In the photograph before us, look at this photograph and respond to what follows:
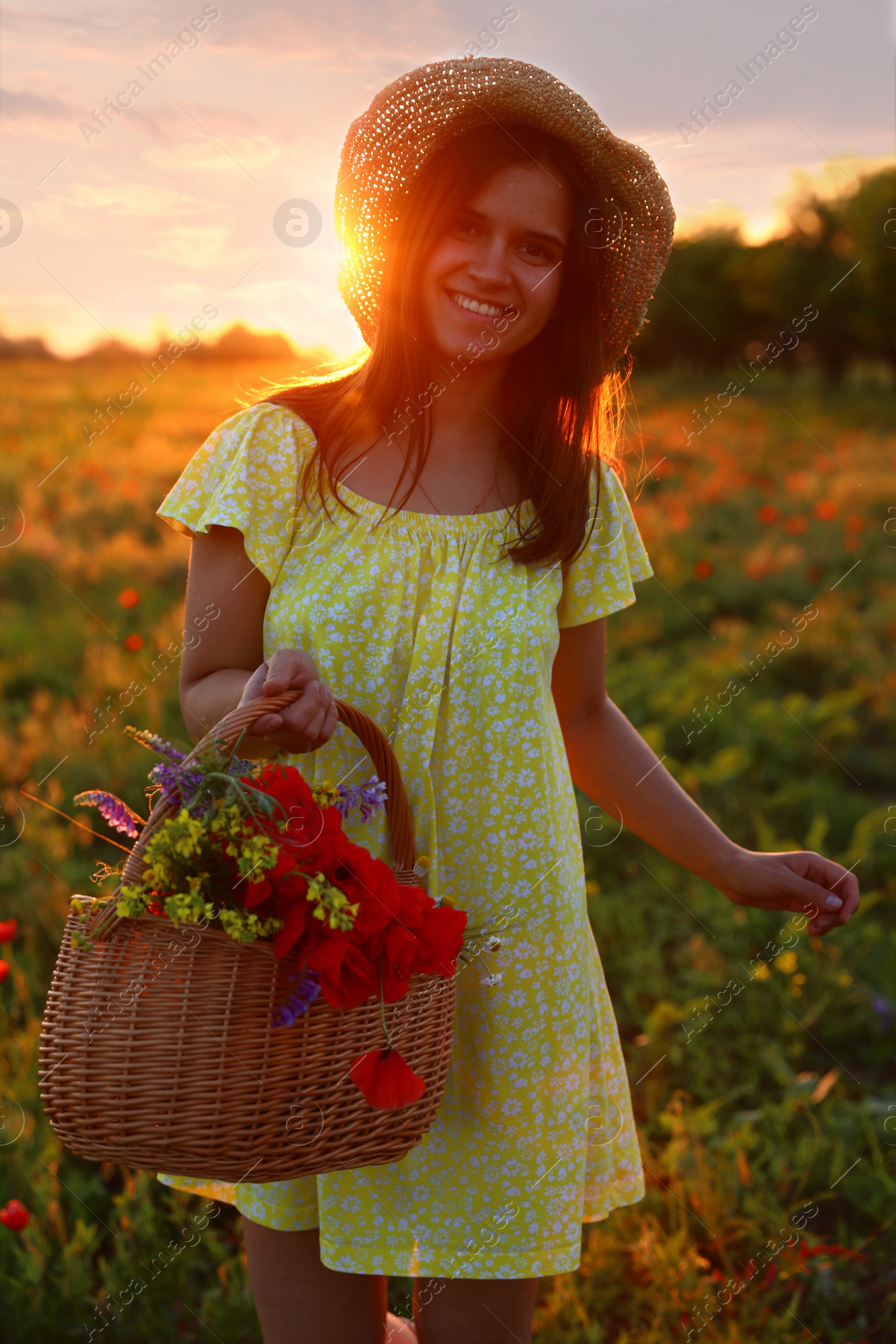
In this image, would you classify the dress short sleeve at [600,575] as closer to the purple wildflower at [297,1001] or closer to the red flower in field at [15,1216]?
the purple wildflower at [297,1001]

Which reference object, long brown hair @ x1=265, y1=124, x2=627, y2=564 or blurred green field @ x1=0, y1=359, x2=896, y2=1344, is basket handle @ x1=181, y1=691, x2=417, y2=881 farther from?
blurred green field @ x1=0, y1=359, x2=896, y2=1344

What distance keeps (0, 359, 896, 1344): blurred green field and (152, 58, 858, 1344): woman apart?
37 cm

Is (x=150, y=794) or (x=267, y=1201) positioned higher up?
(x=150, y=794)

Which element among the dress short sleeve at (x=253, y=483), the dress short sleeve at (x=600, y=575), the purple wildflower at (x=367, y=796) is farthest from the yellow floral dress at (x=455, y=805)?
the purple wildflower at (x=367, y=796)

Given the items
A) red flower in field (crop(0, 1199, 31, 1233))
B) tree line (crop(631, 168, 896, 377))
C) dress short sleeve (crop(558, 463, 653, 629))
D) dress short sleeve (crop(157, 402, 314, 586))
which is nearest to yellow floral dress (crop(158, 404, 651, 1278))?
dress short sleeve (crop(157, 402, 314, 586))

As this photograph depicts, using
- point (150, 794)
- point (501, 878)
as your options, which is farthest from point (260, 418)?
point (501, 878)

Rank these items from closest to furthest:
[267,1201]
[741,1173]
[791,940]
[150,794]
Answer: [150,794] < [267,1201] < [741,1173] < [791,940]

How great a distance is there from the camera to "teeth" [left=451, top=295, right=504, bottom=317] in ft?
5.59

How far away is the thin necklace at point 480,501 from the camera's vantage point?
1789 millimetres

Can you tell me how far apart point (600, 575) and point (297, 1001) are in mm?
1032

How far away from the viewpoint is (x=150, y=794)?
1312 millimetres

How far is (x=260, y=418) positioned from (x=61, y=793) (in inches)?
112

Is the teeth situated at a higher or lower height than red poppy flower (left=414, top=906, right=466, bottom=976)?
higher

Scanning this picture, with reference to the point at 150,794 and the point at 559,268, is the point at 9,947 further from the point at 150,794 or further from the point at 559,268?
the point at 559,268
